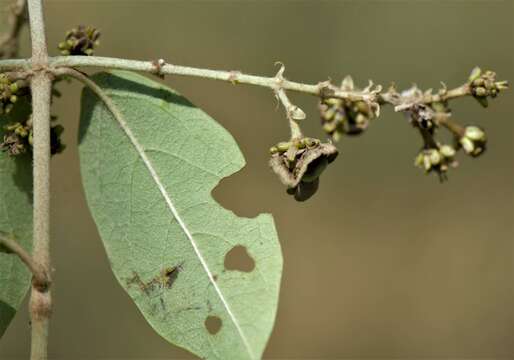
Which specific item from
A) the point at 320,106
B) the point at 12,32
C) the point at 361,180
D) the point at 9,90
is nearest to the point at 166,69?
the point at 9,90

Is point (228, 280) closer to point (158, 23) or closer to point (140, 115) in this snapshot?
point (140, 115)

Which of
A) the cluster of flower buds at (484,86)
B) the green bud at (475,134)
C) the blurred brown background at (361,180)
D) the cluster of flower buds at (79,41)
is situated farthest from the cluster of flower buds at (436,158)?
the blurred brown background at (361,180)

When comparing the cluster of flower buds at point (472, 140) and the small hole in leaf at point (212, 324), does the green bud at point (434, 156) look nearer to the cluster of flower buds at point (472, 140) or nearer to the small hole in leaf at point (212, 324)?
the cluster of flower buds at point (472, 140)

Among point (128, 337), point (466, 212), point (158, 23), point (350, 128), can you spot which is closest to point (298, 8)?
point (158, 23)

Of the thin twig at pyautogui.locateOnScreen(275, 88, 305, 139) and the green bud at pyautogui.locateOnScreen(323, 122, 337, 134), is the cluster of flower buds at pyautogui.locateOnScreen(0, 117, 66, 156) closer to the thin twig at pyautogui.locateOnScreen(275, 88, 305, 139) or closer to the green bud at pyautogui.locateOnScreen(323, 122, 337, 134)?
the thin twig at pyautogui.locateOnScreen(275, 88, 305, 139)

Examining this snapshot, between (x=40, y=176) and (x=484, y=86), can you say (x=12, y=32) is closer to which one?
(x=40, y=176)

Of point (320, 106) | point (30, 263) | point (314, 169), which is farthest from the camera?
point (320, 106)

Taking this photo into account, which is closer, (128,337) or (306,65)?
(128,337)
